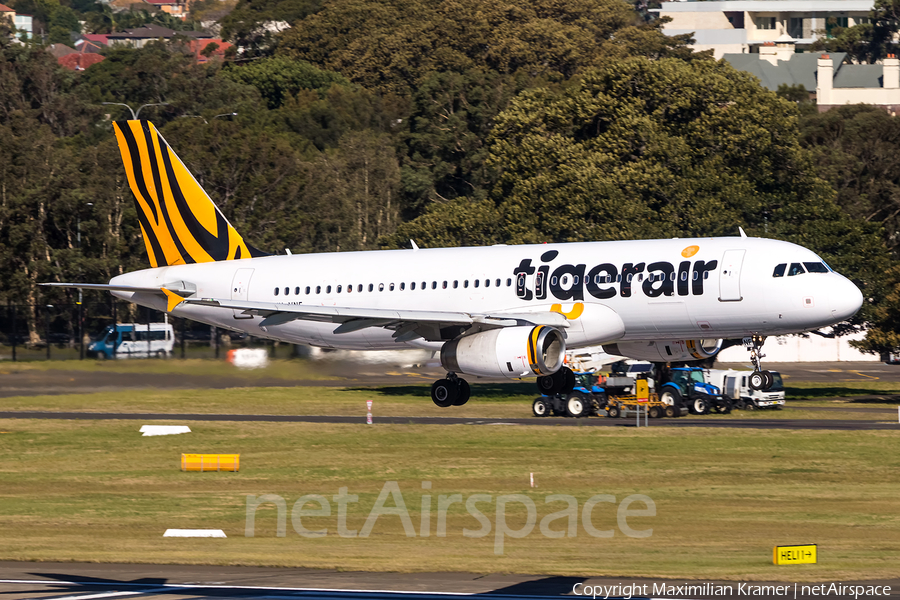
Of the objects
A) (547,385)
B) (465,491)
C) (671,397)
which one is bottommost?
(465,491)

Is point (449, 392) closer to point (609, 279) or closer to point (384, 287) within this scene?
point (384, 287)

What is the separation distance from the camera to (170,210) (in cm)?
6281

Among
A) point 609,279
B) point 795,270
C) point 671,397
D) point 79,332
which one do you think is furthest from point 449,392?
point 79,332

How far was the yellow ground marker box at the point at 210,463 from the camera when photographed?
250ft

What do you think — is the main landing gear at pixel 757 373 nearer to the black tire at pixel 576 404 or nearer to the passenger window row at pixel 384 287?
the passenger window row at pixel 384 287

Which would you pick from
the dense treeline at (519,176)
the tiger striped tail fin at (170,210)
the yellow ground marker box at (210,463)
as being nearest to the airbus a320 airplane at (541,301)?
the tiger striped tail fin at (170,210)

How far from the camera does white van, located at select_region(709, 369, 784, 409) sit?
9531 cm

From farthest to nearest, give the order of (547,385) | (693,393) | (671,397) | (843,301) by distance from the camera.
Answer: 1. (693,393)
2. (671,397)
3. (547,385)
4. (843,301)

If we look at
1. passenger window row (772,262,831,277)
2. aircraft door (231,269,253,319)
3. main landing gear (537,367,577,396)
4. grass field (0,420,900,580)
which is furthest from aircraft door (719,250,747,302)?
aircraft door (231,269,253,319)

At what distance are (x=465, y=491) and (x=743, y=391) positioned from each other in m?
33.6

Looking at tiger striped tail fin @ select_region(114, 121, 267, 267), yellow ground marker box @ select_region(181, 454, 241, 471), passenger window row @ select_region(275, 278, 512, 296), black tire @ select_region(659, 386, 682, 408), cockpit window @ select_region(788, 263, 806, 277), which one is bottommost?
yellow ground marker box @ select_region(181, 454, 241, 471)

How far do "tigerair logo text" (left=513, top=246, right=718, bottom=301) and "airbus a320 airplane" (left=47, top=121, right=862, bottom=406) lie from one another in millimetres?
49

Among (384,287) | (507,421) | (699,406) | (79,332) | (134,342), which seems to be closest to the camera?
(384,287)

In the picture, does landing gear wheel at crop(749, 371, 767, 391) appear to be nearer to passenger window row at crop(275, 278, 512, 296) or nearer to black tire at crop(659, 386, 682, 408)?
passenger window row at crop(275, 278, 512, 296)
